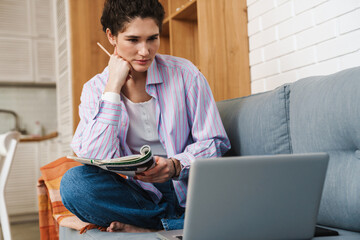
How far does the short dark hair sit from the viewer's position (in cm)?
136

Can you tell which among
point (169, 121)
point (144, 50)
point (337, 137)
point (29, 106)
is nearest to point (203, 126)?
point (169, 121)

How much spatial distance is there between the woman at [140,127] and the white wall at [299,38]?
539 millimetres

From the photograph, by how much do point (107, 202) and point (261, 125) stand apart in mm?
585

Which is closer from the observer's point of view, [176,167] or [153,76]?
[176,167]

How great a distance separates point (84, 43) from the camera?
3396mm

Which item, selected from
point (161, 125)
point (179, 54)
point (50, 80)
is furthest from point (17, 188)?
→ point (161, 125)

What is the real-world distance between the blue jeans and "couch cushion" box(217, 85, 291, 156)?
14.7 inches

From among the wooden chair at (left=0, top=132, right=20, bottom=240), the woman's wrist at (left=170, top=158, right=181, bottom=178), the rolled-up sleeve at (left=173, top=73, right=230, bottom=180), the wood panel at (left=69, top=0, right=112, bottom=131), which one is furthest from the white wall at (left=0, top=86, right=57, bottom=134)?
the woman's wrist at (left=170, top=158, right=181, bottom=178)

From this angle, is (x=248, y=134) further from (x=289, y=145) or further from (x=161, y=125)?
(x=161, y=125)

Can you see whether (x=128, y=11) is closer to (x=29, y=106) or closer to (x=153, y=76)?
(x=153, y=76)

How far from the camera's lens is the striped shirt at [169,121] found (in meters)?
1.30

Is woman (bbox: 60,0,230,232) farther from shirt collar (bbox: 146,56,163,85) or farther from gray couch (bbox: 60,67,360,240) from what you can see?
gray couch (bbox: 60,67,360,240)

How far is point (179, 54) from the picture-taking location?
8.93 ft

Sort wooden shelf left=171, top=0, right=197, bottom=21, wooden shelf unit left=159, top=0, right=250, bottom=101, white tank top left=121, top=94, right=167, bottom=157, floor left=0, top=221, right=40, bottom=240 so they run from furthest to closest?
floor left=0, top=221, right=40, bottom=240 < wooden shelf left=171, top=0, right=197, bottom=21 < wooden shelf unit left=159, top=0, right=250, bottom=101 < white tank top left=121, top=94, right=167, bottom=157
